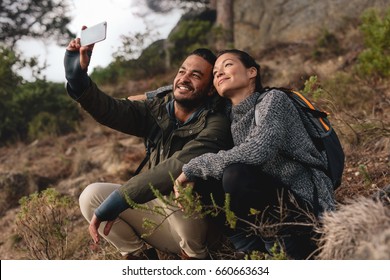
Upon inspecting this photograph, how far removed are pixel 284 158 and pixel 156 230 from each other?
3.25 feet

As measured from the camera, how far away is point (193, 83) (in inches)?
121

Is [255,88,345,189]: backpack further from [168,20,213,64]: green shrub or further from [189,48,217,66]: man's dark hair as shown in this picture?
[168,20,213,64]: green shrub

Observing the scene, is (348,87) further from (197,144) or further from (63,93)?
(63,93)

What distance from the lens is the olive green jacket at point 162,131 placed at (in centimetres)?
269

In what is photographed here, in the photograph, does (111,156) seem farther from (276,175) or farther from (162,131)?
(276,175)

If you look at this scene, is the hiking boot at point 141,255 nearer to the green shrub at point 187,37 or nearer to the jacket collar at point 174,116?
the jacket collar at point 174,116

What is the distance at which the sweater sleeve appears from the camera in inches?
93.3

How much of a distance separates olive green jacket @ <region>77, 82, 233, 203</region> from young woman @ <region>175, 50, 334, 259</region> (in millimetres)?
208

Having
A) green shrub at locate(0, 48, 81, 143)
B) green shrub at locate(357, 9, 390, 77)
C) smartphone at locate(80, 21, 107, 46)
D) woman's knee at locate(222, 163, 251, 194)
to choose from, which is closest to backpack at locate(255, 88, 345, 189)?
woman's knee at locate(222, 163, 251, 194)

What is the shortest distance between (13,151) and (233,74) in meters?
7.34

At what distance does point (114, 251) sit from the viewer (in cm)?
346

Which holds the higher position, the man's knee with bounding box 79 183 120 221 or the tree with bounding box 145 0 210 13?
the tree with bounding box 145 0 210 13

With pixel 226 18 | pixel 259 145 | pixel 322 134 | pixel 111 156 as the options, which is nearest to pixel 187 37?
pixel 226 18
